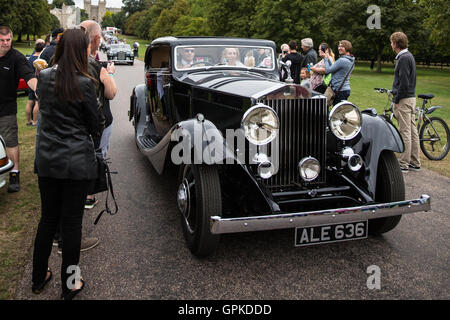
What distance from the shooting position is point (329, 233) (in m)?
3.05

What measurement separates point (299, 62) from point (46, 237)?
6.87 m

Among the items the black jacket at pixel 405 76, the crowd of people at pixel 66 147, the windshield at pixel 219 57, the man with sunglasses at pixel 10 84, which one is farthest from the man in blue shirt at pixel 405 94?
the man with sunglasses at pixel 10 84

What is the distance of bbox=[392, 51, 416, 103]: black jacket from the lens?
19.4ft

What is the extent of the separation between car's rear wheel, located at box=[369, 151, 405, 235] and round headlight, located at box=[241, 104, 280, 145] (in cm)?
121

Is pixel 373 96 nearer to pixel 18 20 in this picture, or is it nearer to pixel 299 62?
pixel 299 62

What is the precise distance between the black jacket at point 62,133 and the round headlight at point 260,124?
128 cm

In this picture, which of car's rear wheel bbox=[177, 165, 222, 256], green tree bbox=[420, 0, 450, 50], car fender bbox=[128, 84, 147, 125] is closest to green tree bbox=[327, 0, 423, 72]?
green tree bbox=[420, 0, 450, 50]

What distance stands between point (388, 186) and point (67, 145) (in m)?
2.82

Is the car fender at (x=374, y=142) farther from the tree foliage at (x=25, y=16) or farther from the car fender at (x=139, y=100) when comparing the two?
the tree foliage at (x=25, y=16)

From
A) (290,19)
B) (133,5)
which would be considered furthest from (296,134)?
(133,5)

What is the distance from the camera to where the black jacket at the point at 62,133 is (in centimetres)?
250

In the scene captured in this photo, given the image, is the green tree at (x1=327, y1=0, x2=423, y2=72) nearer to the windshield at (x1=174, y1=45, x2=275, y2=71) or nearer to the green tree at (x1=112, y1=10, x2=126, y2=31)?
the windshield at (x1=174, y1=45, x2=275, y2=71)

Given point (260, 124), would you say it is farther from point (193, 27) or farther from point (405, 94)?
point (193, 27)
